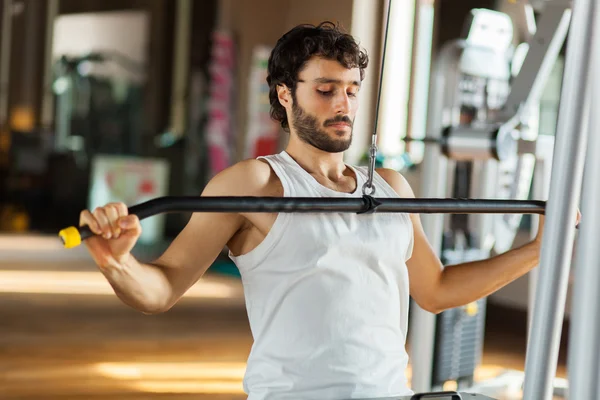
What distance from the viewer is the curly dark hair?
1.68 meters

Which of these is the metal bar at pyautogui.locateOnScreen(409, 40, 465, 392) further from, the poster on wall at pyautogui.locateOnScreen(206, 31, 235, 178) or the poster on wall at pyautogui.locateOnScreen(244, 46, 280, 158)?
the poster on wall at pyautogui.locateOnScreen(206, 31, 235, 178)

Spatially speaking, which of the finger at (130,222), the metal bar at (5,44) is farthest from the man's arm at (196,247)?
the metal bar at (5,44)

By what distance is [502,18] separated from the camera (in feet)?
11.7

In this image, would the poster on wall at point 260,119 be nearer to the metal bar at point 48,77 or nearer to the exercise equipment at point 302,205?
the metal bar at point 48,77

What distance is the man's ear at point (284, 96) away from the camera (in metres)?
1.72

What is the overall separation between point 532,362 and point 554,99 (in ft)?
17.7

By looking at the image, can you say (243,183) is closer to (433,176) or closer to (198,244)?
(198,244)

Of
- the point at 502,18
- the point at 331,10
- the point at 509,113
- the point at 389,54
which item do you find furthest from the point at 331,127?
the point at 331,10

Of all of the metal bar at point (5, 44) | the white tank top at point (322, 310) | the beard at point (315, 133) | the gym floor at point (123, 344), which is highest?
the metal bar at point (5, 44)

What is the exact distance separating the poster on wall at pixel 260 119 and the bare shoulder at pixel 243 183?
249 inches

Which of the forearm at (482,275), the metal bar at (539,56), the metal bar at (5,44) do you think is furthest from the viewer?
the metal bar at (5,44)

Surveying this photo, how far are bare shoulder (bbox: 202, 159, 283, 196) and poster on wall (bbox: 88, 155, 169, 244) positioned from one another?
7088 mm

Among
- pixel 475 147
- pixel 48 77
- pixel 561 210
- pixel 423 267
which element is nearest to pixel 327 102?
pixel 423 267

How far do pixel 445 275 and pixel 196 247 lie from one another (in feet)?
1.85
